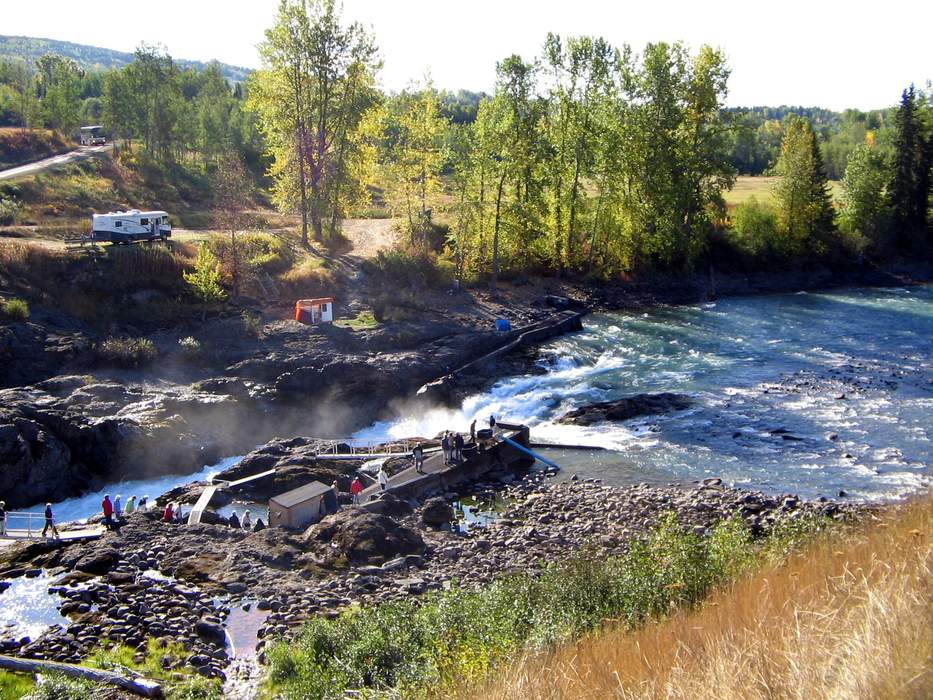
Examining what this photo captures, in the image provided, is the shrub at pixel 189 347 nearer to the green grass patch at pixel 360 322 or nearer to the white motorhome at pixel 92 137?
the green grass patch at pixel 360 322

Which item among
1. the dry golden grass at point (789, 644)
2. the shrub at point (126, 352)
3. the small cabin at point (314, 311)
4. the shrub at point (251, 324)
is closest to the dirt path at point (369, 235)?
the small cabin at point (314, 311)

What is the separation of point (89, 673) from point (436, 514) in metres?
12.1

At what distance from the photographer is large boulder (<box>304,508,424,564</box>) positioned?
78.3ft

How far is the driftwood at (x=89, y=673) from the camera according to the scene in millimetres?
16734

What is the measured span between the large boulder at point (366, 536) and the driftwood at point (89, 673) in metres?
7.67

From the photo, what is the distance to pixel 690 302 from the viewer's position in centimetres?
6078

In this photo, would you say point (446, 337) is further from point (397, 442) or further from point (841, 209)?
point (841, 209)

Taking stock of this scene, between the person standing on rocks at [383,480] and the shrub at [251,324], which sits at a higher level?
the shrub at [251,324]

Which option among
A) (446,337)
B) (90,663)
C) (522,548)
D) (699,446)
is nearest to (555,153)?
(446,337)

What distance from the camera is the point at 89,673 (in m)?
17.1

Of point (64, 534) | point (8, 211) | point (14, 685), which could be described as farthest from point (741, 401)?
point (8, 211)

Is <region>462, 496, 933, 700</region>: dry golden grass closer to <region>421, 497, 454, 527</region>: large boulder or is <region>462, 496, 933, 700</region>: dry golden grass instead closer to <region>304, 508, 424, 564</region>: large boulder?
<region>304, 508, 424, 564</region>: large boulder

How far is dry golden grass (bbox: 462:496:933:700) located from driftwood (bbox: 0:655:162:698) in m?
8.15

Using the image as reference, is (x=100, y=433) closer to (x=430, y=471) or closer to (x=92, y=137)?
(x=430, y=471)
